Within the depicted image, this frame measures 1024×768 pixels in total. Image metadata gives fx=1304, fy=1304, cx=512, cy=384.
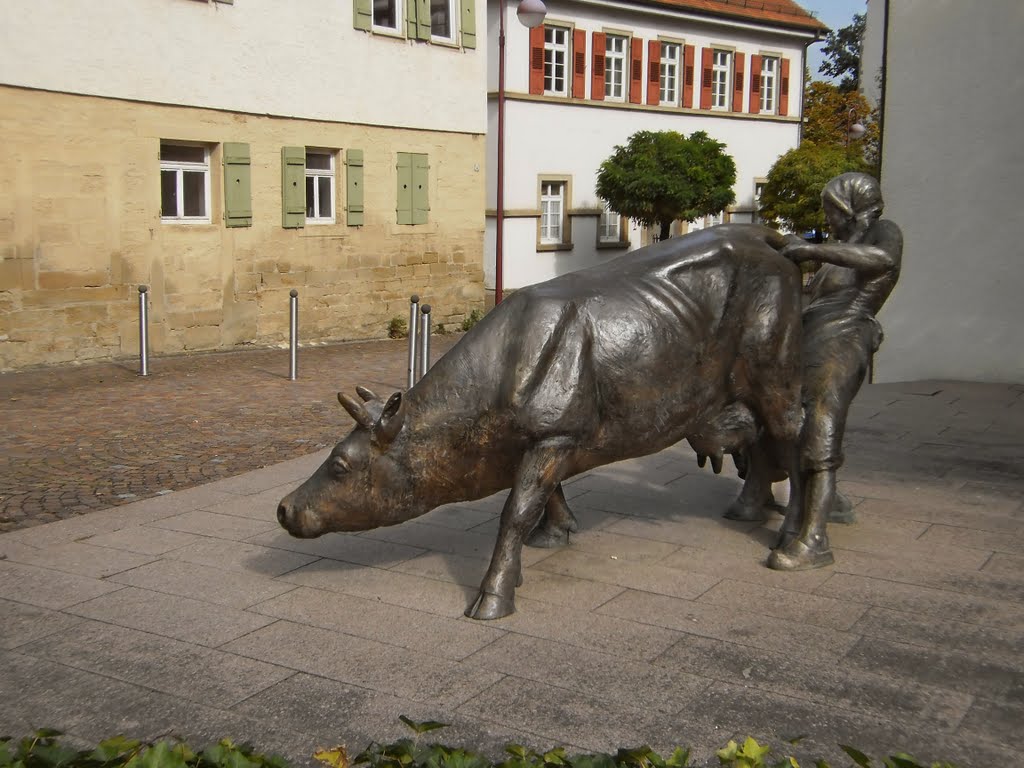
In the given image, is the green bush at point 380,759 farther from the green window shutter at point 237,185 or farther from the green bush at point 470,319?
the green bush at point 470,319

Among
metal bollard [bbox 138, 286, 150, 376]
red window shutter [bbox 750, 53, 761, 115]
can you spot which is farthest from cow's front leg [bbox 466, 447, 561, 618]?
red window shutter [bbox 750, 53, 761, 115]

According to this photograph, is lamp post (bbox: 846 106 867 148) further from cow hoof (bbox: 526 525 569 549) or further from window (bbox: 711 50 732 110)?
cow hoof (bbox: 526 525 569 549)

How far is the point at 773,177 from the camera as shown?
32.7m

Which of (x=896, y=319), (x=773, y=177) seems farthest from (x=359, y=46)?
(x=773, y=177)

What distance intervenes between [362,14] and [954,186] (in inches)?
403

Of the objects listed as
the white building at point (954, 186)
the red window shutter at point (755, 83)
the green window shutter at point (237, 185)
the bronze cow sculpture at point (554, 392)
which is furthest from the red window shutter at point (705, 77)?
the bronze cow sculpture at point (554, 392)

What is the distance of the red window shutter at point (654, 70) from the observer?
31.4 m

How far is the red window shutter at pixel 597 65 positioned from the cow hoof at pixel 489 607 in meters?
25.3

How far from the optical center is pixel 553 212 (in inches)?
1164

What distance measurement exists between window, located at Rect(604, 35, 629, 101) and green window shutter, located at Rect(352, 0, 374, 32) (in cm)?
1097

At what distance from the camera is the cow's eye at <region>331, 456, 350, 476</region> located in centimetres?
589

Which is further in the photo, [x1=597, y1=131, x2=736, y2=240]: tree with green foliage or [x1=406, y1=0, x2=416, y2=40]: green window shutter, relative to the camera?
[x1=597, y1=131, x2=736, y2=240]: tree with green foliage

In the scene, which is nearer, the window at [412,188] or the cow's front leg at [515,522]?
the cow's front leg at [515,522]

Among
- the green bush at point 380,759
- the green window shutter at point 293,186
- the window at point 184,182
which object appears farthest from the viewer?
the green window shutter at point 293,186
